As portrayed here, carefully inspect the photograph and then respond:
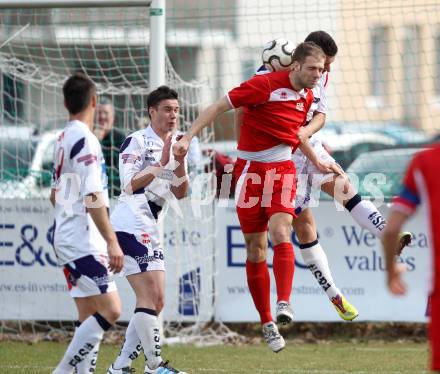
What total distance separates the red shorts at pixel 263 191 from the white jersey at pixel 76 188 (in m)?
1.54

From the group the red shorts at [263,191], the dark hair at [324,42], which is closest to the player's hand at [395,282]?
the red shorts at [263,191]

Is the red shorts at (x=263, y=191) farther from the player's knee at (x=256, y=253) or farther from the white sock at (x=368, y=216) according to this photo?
the white sock at (x=368, y=216)

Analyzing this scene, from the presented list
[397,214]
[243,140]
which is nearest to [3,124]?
[243,140]

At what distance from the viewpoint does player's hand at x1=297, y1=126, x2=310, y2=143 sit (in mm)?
8406

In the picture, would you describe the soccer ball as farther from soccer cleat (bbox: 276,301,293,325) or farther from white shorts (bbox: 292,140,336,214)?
soccer cleat (bbox: 276,301,293,325)

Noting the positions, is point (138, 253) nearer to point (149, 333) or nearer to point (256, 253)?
point (149, 333)

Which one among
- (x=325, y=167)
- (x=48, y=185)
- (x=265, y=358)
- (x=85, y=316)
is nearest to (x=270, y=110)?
(x=325, y=167)

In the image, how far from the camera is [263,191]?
27.7 ft

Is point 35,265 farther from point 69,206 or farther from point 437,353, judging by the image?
point 437,353

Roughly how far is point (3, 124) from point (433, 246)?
8.29 metres

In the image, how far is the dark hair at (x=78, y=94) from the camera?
23.4 feet

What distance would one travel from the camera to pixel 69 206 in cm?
727

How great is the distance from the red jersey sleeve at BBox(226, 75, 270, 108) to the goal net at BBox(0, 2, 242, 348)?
2753 millimetres

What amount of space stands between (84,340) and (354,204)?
288 cm
